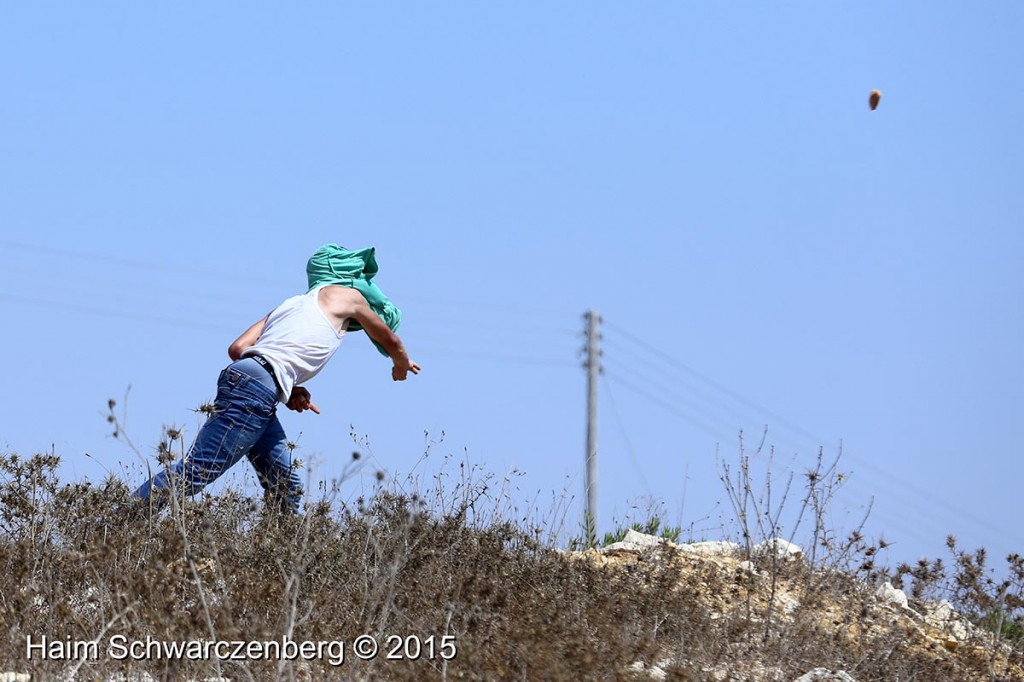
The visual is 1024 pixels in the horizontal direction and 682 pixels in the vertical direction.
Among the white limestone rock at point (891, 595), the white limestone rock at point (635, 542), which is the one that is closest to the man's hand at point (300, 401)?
the white limestone rock at point (635, 542)

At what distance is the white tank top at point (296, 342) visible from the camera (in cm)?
693

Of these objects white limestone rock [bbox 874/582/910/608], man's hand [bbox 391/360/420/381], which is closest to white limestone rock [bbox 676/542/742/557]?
white limestone rock [bbox 874/582/910/608]

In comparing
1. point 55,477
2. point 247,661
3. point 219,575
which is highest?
point 55,477

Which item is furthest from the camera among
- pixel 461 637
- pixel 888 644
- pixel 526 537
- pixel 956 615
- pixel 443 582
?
pixel 956 615

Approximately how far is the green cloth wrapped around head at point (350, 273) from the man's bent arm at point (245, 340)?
40cm

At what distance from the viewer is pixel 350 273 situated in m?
7.63

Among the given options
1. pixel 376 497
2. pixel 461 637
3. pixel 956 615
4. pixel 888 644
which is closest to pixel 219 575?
pixel 461 637

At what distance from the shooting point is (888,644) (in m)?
6.53

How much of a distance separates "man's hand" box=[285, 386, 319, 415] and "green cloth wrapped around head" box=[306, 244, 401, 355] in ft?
1.63

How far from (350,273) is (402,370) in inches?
24.9

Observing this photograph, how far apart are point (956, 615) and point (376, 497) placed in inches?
140

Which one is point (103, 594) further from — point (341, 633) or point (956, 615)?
point (956, 615)

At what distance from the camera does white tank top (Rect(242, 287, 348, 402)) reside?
22.7 feet

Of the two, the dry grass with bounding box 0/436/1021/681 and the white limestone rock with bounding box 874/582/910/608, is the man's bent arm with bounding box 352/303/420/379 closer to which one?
the dry grass with bounding box 0/436/1021/681
